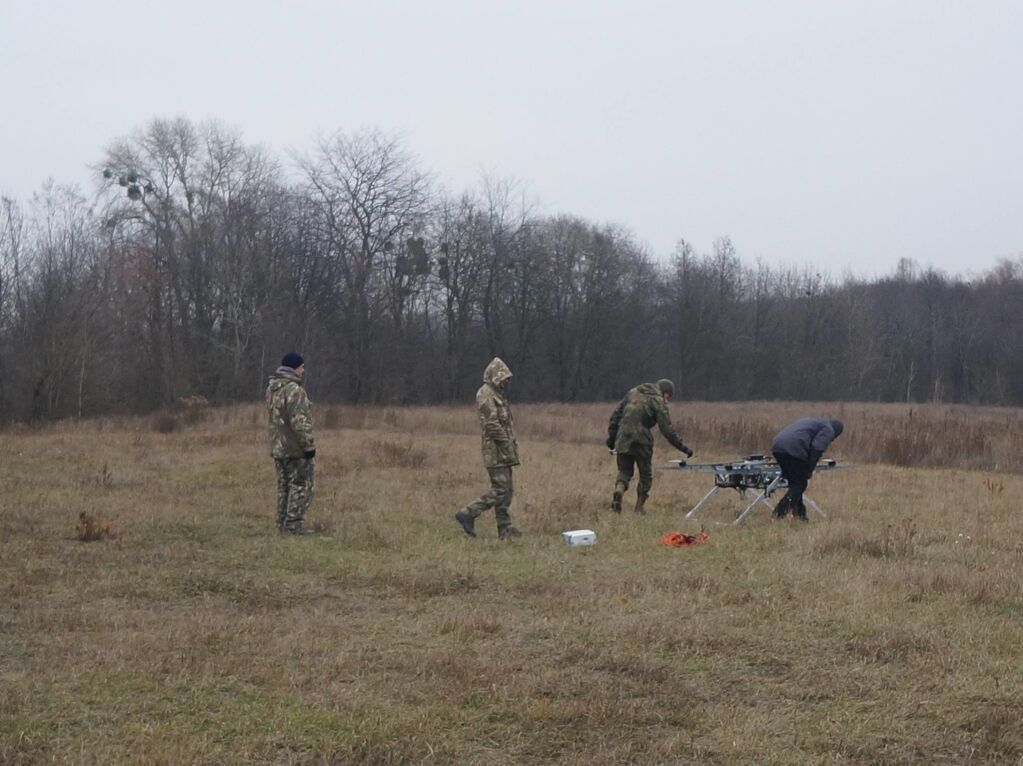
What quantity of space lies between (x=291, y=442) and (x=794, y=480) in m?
5.53

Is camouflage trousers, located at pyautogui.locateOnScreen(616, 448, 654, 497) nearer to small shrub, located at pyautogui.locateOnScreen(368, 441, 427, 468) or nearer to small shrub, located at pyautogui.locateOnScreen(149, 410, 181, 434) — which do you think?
small shrub, located at pyautogui.locateOnScreen(368, 441, 427, 468)

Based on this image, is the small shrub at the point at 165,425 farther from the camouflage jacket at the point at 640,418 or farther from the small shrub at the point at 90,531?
the camouflage jacket at the point at 640,418

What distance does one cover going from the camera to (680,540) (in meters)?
10.2

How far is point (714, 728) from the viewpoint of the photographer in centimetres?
506

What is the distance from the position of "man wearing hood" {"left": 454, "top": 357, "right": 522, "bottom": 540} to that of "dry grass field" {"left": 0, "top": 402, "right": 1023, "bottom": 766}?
29cm

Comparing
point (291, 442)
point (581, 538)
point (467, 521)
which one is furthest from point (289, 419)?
point (581, 538)

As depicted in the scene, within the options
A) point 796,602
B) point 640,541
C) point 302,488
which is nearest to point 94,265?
point 302,488

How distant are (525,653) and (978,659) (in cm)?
271

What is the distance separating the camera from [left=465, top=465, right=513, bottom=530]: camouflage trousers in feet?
35.0

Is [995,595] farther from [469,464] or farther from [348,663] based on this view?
[469,464]

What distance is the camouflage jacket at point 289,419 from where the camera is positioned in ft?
36.4

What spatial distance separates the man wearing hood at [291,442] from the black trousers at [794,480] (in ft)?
16.8

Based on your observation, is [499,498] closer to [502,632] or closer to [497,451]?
[497,451]

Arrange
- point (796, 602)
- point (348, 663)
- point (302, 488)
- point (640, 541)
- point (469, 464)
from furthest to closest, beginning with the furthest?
point (469, 464) → point (302, 488) → point (640, 541) → point (796, 602) → point (348, 663)
